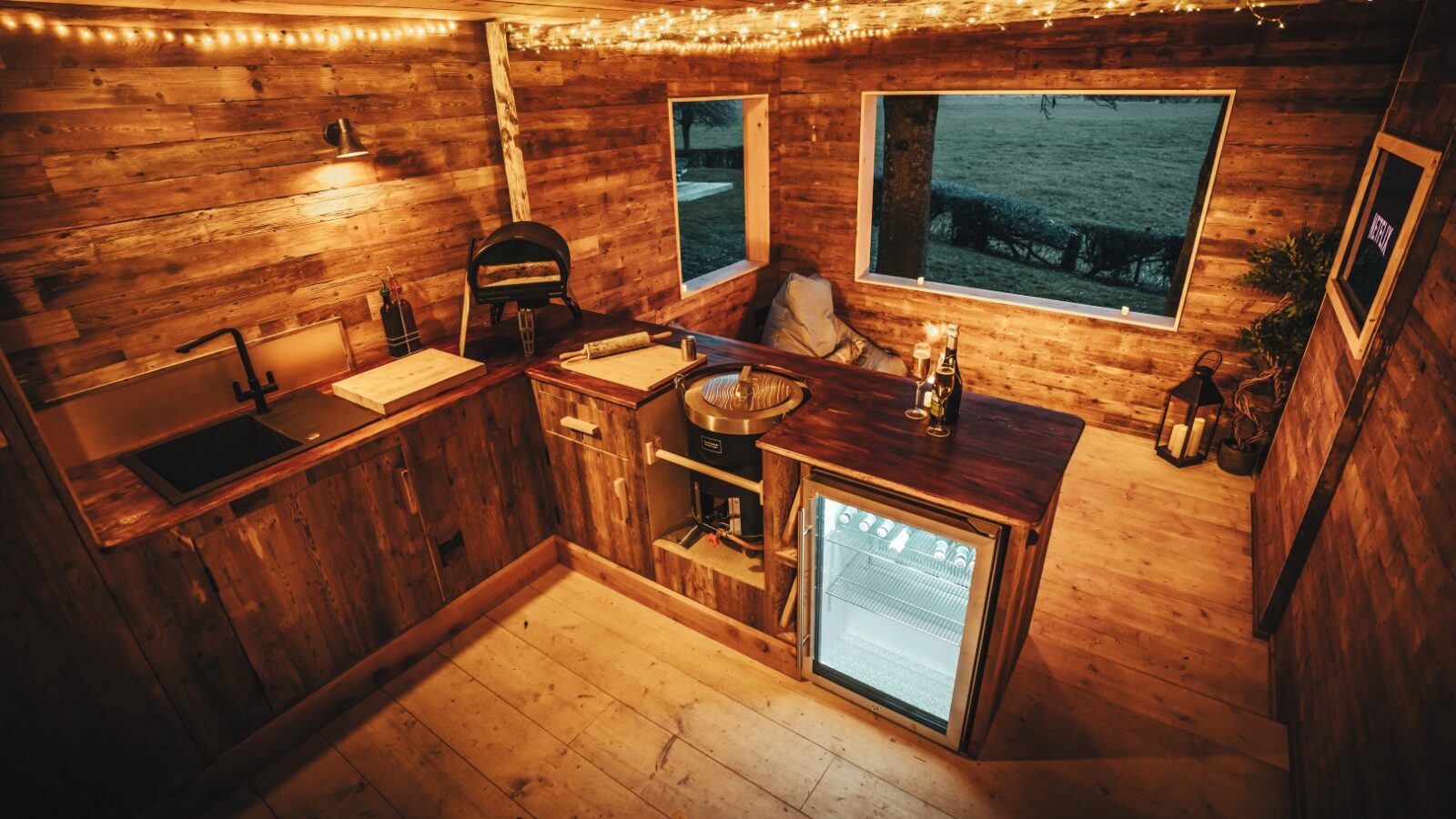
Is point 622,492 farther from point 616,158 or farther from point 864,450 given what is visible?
point 616,158

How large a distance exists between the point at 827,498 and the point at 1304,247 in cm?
320

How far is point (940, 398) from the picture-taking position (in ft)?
7.04

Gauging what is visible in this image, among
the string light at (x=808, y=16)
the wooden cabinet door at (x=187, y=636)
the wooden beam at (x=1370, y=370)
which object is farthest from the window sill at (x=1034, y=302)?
the wooden cabinet door at (x=187, y=636)

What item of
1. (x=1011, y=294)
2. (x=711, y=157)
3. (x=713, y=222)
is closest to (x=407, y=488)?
(x=1011, y=294)

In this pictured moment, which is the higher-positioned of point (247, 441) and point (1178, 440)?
point (247, 441)

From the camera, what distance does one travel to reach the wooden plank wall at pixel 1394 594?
1.42m

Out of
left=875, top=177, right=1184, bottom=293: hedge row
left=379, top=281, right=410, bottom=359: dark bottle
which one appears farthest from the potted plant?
left=875, top=177, right=1184, bottom=293: hedge row

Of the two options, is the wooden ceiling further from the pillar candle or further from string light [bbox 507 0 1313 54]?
the pillar candle

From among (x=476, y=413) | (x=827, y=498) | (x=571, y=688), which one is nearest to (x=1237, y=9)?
(x=827, y=498)

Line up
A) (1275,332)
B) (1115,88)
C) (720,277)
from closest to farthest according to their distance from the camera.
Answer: (1275,332)
(1115,88)
(720,277)

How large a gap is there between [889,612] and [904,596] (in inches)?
3.0

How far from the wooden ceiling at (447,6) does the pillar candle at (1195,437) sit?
3.41m

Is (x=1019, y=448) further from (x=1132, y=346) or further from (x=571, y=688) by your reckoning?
(x=1132, y=346)

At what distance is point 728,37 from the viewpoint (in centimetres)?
391
